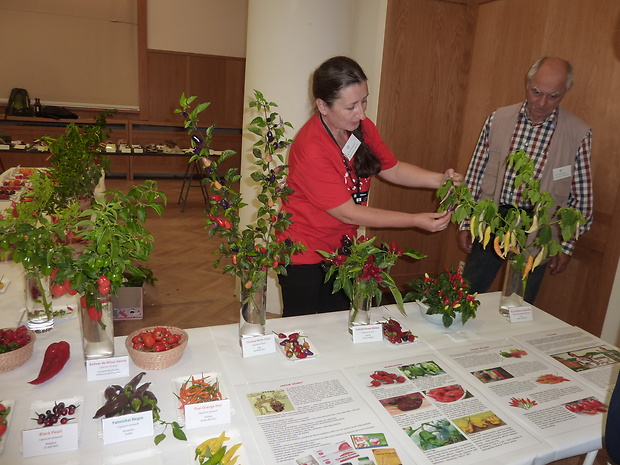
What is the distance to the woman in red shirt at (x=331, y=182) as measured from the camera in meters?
1.66

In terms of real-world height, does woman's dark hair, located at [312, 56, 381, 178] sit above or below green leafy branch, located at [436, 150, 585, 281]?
above

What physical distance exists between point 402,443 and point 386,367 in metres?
0.31

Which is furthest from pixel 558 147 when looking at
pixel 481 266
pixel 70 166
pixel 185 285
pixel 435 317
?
pixel 185 285

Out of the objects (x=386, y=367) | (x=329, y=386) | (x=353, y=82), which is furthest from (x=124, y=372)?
(x=353, y=82)

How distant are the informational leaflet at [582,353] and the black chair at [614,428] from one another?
557 mm

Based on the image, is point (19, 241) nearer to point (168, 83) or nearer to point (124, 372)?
point (124, 372)

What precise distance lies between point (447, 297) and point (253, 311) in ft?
2.19

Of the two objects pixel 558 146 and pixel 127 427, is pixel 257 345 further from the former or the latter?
pixel 558 146

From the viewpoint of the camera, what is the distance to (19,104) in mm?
7031

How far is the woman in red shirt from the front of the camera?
166 cm

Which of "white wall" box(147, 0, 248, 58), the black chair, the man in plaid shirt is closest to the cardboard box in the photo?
the man in plaid shirt

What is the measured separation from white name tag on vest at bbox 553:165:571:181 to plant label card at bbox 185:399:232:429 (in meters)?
1.97

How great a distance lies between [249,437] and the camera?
3.50 feet

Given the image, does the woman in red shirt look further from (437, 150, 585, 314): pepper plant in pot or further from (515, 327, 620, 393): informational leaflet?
(515, 327, 620, 393): informational leaflet
